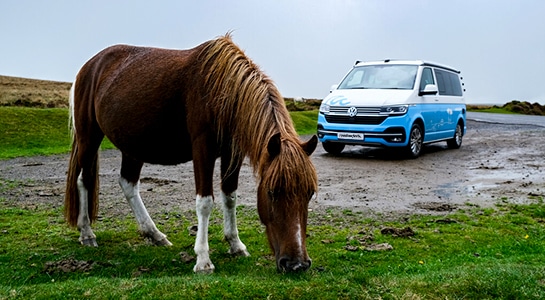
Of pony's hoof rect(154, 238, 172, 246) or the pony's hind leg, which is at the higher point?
the pony's hind leg

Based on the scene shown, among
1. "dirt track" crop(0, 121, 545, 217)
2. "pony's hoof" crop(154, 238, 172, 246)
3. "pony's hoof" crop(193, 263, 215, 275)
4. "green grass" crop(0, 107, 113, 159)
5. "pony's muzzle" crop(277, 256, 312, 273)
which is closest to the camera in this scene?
"pony's muzzle" crop(277, 256, 312, 273)

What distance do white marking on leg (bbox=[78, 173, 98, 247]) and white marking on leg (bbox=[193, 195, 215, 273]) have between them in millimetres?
1645

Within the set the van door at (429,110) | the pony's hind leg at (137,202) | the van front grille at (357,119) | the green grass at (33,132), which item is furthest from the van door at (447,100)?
the green grass at (33,132)

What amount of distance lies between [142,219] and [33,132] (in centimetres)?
1457

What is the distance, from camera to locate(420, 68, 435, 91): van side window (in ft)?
44.2

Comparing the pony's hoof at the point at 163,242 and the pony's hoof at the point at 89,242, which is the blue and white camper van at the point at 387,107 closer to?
the pony's hoof at the point at 163,242

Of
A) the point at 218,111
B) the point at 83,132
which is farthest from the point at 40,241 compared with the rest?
the point at 218,111

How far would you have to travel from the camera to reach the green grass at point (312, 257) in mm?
3713

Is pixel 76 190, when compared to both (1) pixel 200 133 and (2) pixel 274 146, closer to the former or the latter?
(1) pixel 200 133

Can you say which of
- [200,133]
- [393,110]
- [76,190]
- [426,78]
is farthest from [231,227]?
[426,78]

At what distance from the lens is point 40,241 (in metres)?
5.70

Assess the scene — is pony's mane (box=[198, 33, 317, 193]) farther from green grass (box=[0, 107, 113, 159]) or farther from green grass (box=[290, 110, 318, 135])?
green grass (box=[290, 110, 318, 135])

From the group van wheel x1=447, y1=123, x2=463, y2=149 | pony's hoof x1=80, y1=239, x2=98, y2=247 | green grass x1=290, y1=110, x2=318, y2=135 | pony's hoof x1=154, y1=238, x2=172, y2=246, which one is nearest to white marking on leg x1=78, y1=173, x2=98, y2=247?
pony's hoof x1=80, y1=239, x2=98, y2=247

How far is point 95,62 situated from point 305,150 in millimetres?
3498
